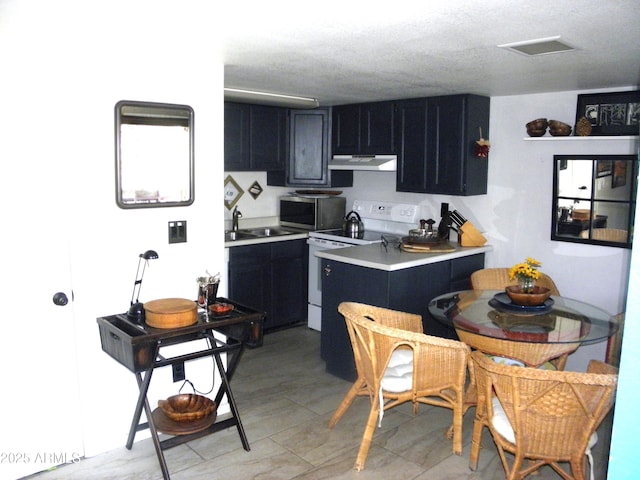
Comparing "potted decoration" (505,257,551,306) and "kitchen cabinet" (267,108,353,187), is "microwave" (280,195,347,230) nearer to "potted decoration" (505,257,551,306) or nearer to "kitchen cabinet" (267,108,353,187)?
"kitchen cabinet" (267,108,353,187)

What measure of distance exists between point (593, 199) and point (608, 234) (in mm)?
277

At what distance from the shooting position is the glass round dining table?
3.05m

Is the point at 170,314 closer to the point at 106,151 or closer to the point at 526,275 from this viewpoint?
the point at 106,151

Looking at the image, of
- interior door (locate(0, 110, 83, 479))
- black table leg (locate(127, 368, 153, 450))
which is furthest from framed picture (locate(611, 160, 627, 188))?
interior door (locate(0, 110, 83, 479))

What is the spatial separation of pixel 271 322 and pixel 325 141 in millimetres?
1836

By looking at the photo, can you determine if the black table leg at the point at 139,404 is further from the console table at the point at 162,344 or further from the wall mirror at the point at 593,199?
the wall mirror at the point at 593,199

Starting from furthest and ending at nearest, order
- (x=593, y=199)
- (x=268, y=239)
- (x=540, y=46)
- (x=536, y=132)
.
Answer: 1. (x=268, y=239)
2. (x=536, y=132)
3. (x=593, y=199)
4. (x=540, y=46)

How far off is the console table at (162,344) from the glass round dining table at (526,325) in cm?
114

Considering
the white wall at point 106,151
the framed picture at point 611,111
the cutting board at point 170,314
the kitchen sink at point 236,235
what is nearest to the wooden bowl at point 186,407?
the white wall at point 106,151

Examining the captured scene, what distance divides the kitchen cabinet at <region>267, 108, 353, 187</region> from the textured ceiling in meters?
1.26

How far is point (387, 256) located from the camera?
4359 mm

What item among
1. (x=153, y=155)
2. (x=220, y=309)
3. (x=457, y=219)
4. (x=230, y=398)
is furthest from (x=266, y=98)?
(x=230, y=398)

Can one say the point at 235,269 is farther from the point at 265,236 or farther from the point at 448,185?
the point at 448,185

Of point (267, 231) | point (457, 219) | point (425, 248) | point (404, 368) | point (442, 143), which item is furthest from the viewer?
point (267, 231)
